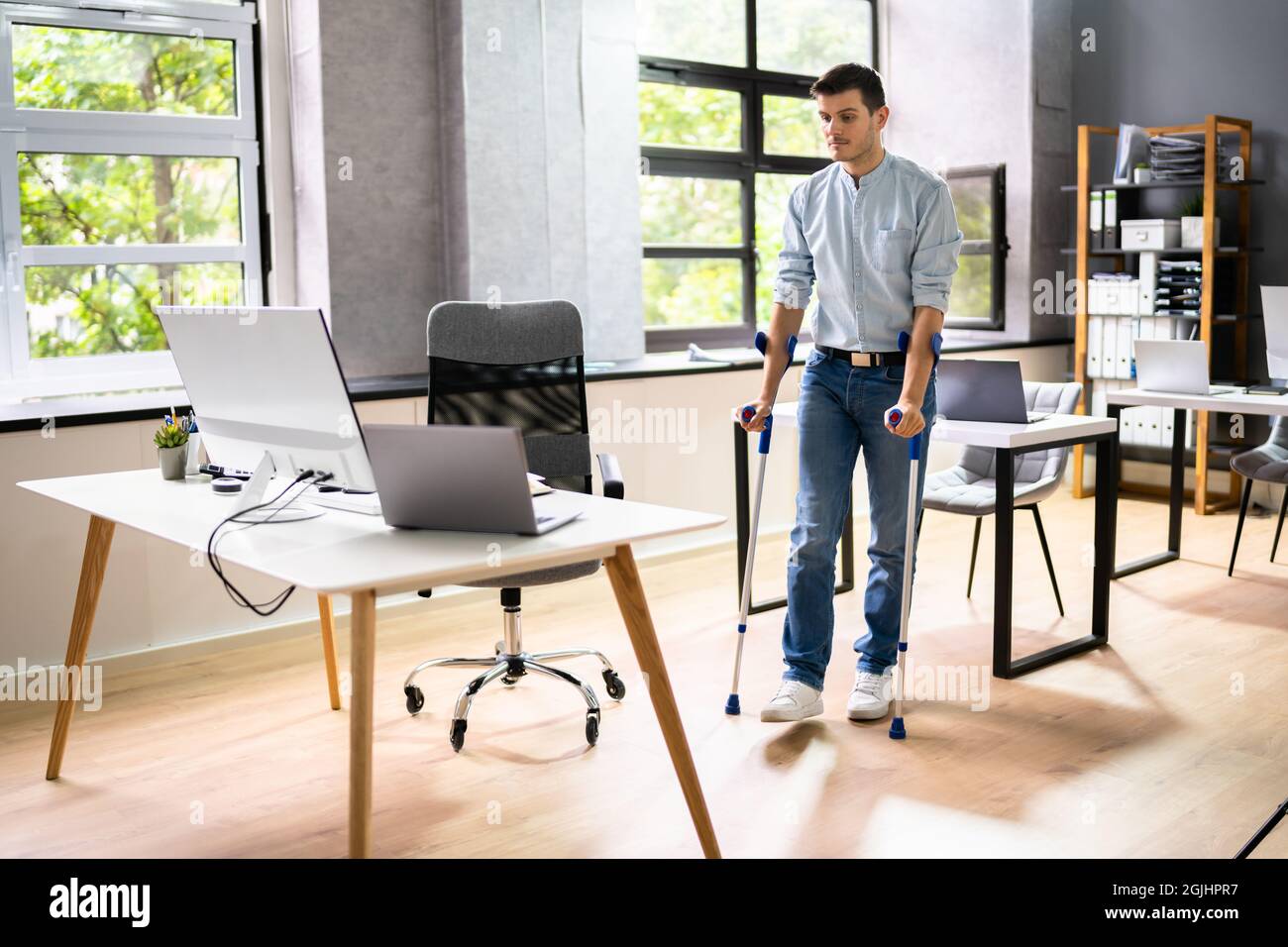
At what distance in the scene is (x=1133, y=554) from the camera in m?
5.30

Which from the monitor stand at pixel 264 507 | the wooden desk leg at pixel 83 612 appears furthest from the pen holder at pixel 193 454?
the monitor stand at pixel 264 507

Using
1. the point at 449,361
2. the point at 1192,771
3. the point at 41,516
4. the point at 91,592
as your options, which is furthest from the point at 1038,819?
the point at 41,516

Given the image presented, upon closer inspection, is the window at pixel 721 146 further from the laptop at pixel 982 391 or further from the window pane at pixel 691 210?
the laptop at pixel 982 391

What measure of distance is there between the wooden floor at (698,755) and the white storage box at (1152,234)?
233 cm

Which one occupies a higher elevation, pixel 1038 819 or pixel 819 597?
pixel 819 597

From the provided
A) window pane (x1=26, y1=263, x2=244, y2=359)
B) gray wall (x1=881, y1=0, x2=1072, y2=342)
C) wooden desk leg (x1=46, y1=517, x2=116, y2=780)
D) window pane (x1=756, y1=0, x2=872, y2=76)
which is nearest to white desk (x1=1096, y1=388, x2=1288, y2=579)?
gray wall (x1=881, y1=0, x2=1072, y2=342)

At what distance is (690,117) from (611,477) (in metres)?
3.54

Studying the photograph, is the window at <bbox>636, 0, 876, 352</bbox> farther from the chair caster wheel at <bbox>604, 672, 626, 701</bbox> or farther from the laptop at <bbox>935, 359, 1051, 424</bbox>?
the chair caster wheel at <bbox>604, 672, 626, 701</bbox>

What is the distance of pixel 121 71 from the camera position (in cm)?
449

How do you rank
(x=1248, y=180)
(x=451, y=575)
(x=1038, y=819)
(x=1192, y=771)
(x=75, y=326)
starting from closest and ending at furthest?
(x=451, y=575) < (x=1038, y=819) < (x=1192, y=771) < (x=75, y=326) < (x=1248, y=180)

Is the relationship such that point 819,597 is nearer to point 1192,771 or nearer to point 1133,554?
point 1192,771

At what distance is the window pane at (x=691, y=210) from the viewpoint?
6137 millimetres

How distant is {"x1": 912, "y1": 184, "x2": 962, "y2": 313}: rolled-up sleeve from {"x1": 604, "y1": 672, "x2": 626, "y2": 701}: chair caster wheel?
1300 millimetres
